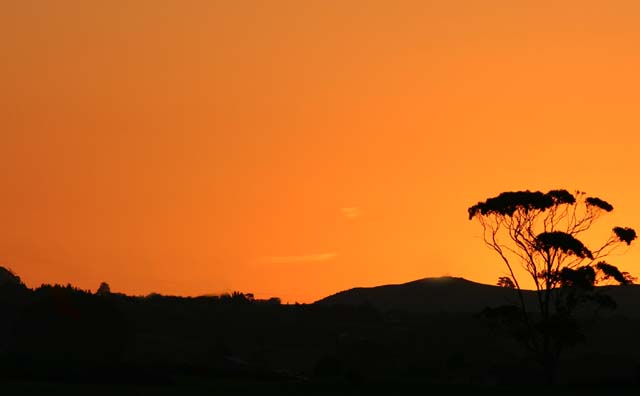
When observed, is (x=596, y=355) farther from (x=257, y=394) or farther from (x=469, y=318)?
(x=257, y=394)

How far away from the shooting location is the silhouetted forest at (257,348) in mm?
99125

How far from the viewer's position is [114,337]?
452 ft

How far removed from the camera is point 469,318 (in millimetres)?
189750

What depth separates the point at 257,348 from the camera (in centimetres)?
17225

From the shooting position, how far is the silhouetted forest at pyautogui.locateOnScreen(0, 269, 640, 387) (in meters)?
99.1

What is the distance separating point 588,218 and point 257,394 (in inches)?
1463

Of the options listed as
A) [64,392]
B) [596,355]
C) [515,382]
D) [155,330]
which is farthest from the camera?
[155,330]

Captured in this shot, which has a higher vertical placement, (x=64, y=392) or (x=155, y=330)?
(x=155, y=330)

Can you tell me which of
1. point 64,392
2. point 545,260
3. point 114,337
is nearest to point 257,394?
point 64,392

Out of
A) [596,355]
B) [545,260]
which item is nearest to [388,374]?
[596,355]

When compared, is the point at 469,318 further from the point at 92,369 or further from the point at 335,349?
the point at 92,369

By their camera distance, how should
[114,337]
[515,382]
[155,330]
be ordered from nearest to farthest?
[515,382] → [114,337] → [155,330]

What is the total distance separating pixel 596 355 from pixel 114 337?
51068 millimetres

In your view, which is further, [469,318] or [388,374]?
[469,318]
